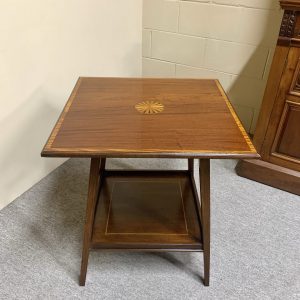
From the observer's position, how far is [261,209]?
4.98 ft

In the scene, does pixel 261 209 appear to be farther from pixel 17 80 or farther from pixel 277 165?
pixel 17 80

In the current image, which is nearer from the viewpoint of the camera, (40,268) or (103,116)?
(103,116)

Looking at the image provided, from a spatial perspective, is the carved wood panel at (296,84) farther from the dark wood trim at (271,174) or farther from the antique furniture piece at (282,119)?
the dark wood trim at (271,174)

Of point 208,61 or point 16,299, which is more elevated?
point 208,61

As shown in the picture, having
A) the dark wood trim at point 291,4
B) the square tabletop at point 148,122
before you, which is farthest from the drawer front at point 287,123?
the square tabletop at point 148,122

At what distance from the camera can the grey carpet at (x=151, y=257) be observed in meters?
1.13

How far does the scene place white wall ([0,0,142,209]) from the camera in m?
1.32

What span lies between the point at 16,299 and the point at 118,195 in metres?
0.53

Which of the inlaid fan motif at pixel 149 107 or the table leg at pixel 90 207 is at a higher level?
the inlaid fan motif at pixel 149 107

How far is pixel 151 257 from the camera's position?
126cm

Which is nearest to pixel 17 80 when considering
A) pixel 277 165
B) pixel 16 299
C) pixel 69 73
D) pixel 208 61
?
pixel 69 73

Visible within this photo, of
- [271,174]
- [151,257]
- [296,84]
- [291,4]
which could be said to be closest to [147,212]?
[151,257]

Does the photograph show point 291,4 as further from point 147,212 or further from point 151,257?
point 151,257

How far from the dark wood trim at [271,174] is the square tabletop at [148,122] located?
0.60 meters
